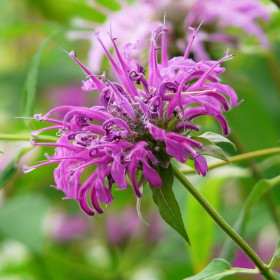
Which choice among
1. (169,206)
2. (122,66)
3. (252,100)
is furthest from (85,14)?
(169,206)

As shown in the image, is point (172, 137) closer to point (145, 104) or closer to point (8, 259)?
point (145, 104)

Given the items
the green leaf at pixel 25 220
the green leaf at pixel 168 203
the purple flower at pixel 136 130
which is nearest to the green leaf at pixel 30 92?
the purple flower at pixel 136 130

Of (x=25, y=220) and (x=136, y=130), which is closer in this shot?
(x=136, y=130)

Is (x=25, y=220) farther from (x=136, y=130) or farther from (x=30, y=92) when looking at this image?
(x=136, y=130)

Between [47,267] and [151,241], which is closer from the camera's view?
[47,267]

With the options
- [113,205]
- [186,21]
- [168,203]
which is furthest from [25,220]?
[168,203]

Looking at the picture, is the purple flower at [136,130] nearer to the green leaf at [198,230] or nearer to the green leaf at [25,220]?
the green leaf at [198,230]
